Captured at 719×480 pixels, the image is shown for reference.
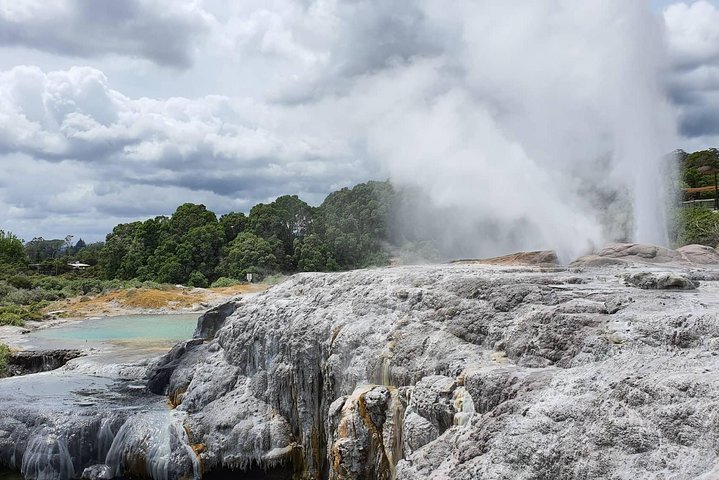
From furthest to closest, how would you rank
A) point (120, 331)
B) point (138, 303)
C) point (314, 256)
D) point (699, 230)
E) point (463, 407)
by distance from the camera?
point (314, 256), point (138, 303), point (120, 331), point (699, 230), point (463, 407)

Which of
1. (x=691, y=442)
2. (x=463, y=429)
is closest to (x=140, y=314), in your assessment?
(x=463, y=429)

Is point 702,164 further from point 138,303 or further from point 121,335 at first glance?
point 121,335

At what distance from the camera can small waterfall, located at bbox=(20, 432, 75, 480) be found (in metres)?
11.5

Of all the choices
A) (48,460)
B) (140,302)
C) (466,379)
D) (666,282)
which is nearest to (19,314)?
(140,302)

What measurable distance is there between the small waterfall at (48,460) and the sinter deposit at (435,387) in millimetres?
36

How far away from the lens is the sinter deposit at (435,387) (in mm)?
5047

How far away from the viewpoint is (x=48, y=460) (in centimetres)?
1150

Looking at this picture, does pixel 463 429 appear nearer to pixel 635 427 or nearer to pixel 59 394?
pixel 635 427

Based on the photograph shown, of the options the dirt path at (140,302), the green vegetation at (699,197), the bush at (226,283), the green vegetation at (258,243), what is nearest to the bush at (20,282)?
the green vegetation at (258,243)

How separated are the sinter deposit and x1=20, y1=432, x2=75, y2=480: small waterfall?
0.04 m

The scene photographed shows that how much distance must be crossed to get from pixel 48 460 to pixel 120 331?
14.9 m

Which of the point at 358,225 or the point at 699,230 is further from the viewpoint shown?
the point at 358,225

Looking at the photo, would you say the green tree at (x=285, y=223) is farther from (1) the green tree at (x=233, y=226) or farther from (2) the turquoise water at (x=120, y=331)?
(2) the turquoise water at (x=120, y=331)

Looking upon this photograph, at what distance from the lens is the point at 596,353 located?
620 cm
